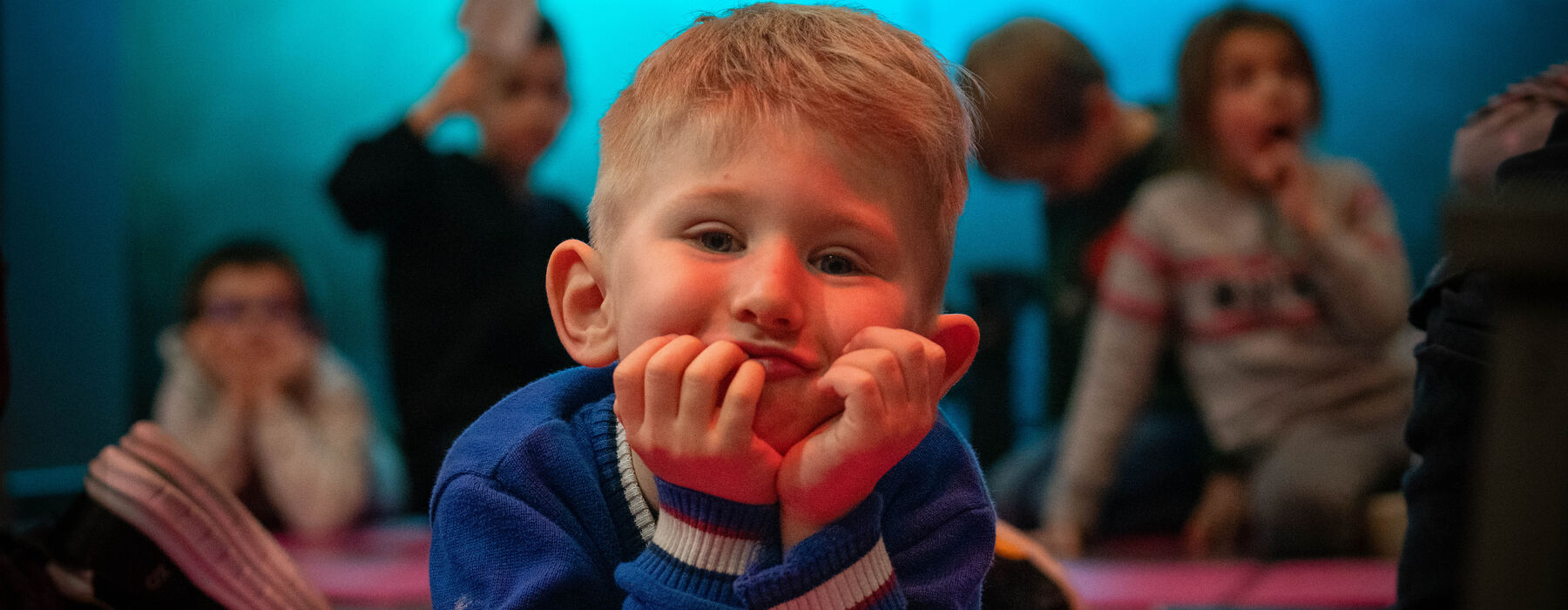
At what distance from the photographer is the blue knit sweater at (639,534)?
75cm

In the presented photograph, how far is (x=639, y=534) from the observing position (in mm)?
869

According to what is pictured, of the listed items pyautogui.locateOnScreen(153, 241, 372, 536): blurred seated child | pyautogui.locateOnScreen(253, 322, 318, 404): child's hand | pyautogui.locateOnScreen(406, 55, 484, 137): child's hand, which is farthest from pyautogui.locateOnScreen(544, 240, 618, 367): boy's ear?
pyautogui.locateOnScreen(253, 322, 318, 404): child's hand

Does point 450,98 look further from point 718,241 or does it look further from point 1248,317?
point 718,241

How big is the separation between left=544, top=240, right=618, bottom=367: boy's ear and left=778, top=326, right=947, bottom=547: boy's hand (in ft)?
0.57

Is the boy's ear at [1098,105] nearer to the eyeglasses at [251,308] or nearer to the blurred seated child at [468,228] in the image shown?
the blurred seated child at [468,228]

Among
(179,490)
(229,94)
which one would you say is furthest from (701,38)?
(229,94)

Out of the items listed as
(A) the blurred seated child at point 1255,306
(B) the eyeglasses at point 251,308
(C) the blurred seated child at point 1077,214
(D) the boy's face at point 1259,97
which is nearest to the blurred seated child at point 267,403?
(B) the eyeglasses at point 251,308

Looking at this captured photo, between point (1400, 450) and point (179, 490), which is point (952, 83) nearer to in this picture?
point (179, 490)

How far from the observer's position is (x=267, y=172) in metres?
4.22

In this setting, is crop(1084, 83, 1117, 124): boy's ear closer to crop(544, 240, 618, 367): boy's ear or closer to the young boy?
the young boy

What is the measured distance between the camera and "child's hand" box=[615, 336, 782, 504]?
2.27ft

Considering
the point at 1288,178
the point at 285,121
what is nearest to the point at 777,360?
the point at 1288,178

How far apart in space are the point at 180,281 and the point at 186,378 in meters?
0.84

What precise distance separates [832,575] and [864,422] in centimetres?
11
